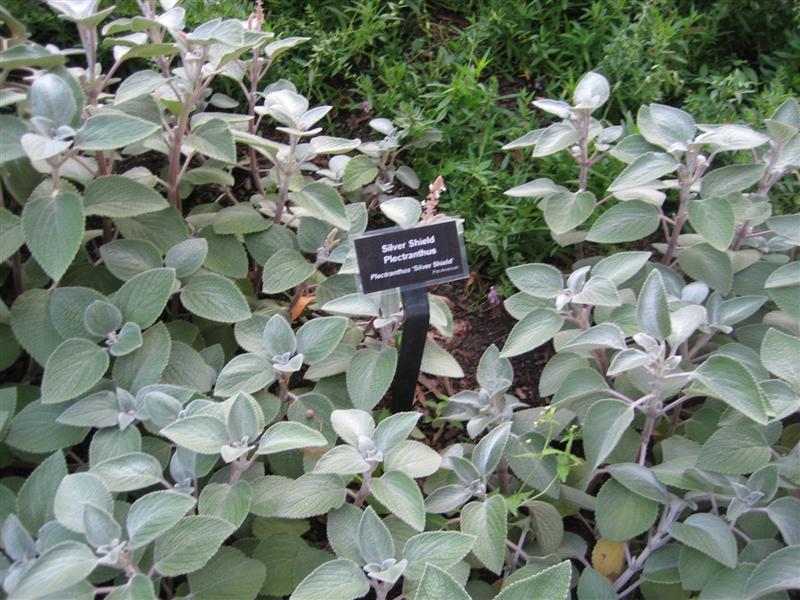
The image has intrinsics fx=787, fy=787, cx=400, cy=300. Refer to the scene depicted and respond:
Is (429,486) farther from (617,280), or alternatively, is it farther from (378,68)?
(378,68)

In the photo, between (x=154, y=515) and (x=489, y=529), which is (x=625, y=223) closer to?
(x=489, y=529)

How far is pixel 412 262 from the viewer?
1443 mm

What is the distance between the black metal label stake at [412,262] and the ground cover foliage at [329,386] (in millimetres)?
64

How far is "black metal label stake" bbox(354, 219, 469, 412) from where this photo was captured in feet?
4.64

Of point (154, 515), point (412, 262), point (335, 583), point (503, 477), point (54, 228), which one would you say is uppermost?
point (54, 228)

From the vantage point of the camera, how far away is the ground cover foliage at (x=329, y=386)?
1272 mm

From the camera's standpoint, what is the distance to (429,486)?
5.14 ft

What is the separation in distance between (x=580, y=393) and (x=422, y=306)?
331 mm

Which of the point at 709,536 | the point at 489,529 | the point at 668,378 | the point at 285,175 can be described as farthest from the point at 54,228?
the point at 709,536

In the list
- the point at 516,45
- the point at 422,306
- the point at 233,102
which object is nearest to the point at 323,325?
the point at 422,306

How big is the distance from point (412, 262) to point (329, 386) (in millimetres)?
348

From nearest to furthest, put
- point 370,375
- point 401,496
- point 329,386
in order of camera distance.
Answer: point 401,496
point 370,375
point 329,386

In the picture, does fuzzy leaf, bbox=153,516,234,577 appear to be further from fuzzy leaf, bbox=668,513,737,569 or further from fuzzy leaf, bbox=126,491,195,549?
fuzzy leaf, bbox=668,513,737,569

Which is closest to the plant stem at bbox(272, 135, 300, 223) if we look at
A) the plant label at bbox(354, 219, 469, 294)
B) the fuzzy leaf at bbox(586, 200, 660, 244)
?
the plant label at bbox(354, 219, 469, 294)
